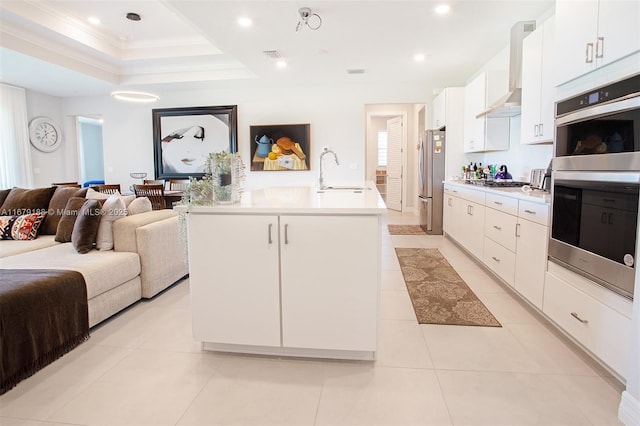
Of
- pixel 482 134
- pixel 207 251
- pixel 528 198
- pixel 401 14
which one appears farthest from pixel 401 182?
pixel 207 251

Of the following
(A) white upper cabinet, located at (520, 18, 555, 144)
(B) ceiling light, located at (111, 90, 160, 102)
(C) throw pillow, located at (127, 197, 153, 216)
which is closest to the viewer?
(A) white upper cabinet, located at (520, 18, 555, 144)

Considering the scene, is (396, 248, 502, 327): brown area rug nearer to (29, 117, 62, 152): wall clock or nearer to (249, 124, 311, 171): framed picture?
(249, 124, 311, 171): framed picture

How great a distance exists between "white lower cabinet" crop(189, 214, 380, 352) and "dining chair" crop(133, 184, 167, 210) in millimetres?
3645

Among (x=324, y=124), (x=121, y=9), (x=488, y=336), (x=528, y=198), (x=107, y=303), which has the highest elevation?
(x=121, y=9)

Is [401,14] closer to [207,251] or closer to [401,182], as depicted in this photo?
[207,251]

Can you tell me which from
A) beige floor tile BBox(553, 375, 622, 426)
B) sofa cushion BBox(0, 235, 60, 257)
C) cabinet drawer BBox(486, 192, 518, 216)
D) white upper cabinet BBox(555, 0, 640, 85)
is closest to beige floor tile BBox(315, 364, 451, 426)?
beige floor tile BBox(553, 375, 622, 426)

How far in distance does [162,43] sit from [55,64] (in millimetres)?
1529

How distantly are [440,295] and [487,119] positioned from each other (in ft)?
8.75

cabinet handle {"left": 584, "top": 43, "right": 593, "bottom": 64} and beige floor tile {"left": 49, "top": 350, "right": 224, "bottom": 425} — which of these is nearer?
beige floor tile {"left": 49, "top": 350, "right": 224, "bottom": 425}

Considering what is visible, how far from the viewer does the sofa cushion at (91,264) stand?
2.40m

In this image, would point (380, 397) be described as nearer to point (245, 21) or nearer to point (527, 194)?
point (527, 194)

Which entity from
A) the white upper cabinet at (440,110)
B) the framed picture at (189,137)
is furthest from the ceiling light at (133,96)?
the white upper cabinet at (440,110)

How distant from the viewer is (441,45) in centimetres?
454

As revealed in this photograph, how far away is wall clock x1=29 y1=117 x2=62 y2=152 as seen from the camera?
22.8 feet
